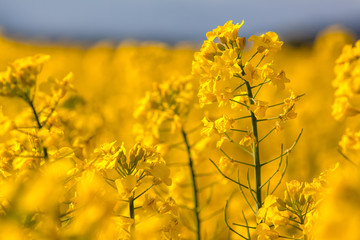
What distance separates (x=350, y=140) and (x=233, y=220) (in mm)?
2451

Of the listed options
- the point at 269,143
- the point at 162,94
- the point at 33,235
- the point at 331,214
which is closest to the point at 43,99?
the point at 162,94

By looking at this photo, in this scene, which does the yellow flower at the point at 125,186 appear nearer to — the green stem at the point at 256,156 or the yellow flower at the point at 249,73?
the green stem at the point at 256,156

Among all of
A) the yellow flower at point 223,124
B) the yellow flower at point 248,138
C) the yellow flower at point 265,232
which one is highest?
the yellow flower at point 223,124

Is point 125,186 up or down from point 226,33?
down

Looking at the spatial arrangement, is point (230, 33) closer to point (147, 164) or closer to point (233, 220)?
point (147, 164)

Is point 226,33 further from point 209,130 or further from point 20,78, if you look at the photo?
point 20,78

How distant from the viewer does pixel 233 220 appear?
14.0ft

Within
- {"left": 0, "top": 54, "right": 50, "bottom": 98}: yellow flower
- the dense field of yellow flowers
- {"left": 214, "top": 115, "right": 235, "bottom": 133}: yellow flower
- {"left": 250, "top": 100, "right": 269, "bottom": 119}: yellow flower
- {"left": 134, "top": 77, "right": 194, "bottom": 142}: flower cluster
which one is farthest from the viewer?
{"left": 134, "top": 77, "right": 194, "bottom": 142}: flower cluster

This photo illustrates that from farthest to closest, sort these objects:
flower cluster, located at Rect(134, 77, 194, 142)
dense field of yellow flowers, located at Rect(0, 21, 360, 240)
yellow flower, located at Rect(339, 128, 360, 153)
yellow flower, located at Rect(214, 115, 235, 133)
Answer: flower cluster, located at Rect(134, 77, 194, 142) → yellow flower, located at Rect(214, 115, 235, 133) → yellow flower, located at Rect(339, 128, 360, 153) → dense field of yellow flowers, located at Rect(0, 21, 360, 240)

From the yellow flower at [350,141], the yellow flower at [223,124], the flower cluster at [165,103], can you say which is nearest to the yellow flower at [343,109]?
the yellow flower at [350,141]

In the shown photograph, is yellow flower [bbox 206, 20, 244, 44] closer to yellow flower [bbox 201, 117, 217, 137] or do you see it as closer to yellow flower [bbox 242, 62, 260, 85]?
yellow flower [bbox 242, 62, 260, 85]

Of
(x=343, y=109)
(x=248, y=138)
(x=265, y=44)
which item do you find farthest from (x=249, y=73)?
(x=343, y=109)

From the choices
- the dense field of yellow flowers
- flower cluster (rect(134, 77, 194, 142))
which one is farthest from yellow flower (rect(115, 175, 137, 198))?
flower cluster (rect(134, 77, 194, 142))

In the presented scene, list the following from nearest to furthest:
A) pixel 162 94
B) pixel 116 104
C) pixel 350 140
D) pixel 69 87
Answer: pixel 350 140, pixel 69 87, pixel 162 94, pixel 116 104
